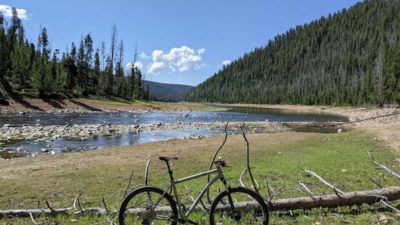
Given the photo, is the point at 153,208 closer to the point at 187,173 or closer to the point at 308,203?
the point at 308,203

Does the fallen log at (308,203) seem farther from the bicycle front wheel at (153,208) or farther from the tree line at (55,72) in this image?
the tree line at (55,72)

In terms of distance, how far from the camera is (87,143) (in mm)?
29266

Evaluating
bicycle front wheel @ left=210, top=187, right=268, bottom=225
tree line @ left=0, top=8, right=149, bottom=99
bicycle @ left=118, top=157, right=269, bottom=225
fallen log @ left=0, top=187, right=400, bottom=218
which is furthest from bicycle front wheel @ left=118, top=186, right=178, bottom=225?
tree line @ left=0, top=8, right=149, bottom=99

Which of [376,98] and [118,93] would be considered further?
[118,93]

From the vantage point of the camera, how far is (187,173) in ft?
53.5

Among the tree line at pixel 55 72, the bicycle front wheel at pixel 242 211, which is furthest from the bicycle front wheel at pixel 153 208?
the tree line at pixel 55 72

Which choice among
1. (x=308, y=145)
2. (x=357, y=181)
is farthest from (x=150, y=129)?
(x=357, y=181)

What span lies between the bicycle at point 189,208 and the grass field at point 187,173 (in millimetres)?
688

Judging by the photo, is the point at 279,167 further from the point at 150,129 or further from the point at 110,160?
the point at 150,129

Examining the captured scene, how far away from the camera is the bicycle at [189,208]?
22.7 ft

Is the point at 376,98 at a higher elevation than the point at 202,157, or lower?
higher

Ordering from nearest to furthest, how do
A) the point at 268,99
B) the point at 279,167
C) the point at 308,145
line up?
the point at 279,167 < the point at 308,145 < the point at 268,99

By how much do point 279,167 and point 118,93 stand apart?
105 metres

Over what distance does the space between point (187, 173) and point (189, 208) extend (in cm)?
925
